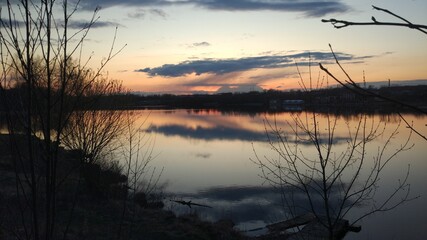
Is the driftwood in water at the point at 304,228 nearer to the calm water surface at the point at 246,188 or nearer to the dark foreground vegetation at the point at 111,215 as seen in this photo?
the calm water surface at the point at 246,188

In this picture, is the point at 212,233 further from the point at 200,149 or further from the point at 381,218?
the point at 200,149

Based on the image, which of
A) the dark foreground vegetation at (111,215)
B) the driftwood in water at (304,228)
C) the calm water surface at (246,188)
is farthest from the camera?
the calm water surface at (246,188)

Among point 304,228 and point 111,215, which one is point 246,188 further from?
point 111,215

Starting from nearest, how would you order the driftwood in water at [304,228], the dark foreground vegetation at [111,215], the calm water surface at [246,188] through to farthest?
the dark foreground vegetation at [111,215] < the driftwood in water at [304,228] < the calm water surface at [246,188]

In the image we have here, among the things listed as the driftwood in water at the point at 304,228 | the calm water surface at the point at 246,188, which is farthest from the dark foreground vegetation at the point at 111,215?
the calm water surface at the point at 246,188

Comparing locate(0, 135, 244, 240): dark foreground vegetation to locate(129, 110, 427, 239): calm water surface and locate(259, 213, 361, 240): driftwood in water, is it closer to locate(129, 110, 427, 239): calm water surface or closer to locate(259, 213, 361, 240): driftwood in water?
locate(259, 213, 361, 240): driftwood in water

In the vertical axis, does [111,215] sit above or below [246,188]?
above

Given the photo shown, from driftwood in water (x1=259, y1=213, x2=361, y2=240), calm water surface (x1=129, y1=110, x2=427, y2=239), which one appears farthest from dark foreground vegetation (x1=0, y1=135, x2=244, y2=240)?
calm water surface (x1=129, y1=110, x2=427, y2=239)

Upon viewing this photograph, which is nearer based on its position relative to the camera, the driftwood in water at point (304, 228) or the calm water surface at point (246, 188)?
the driftwood in water at point (304, 228)

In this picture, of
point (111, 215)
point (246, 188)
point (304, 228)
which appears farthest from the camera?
point (246, 188)

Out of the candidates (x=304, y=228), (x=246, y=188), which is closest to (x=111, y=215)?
(x=304, y=228)

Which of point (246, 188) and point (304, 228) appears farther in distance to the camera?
point (246, 188)

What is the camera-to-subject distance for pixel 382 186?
20328 millimetres

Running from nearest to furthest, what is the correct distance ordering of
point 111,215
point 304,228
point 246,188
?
point 304,228 < point 111,215 < point 246,188
